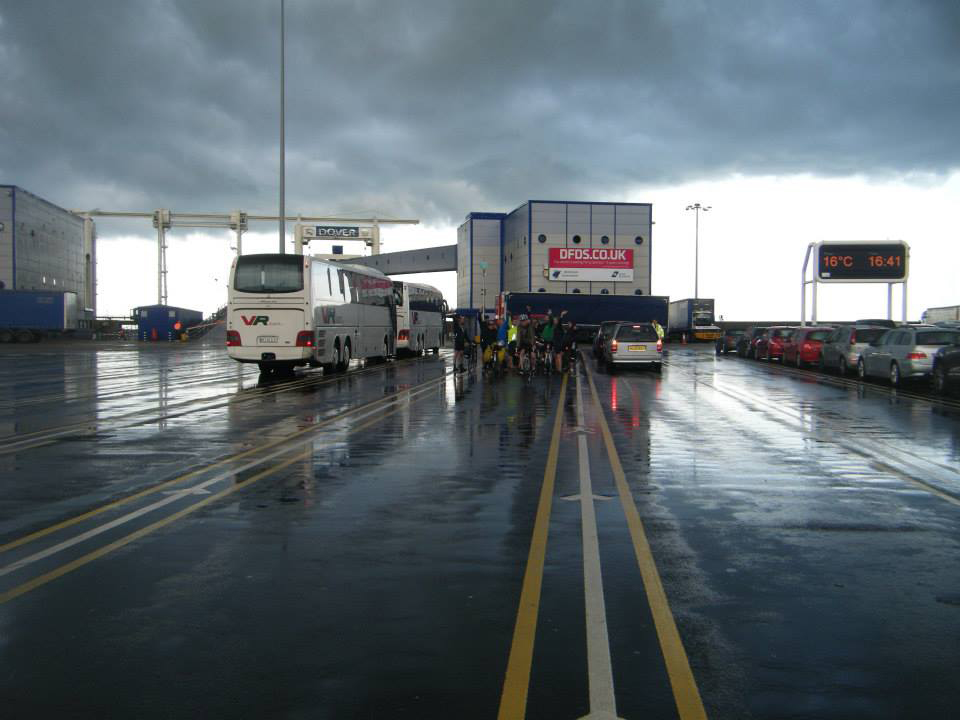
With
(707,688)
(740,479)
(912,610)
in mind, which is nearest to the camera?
(707,688)

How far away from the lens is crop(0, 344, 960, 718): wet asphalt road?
4219mm

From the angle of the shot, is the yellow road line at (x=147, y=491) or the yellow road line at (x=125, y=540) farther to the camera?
the yellow road line at (x=147, y=491)

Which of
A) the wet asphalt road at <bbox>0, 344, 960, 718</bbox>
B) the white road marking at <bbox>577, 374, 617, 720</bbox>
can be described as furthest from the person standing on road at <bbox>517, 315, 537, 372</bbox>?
the white road marking at <bbox>577, 374, 617, 720</bbox>

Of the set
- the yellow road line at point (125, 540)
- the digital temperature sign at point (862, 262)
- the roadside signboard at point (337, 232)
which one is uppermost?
the roadside signboard at point (337, 232)

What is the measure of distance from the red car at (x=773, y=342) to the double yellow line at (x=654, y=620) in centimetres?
3267

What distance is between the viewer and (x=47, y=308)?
62250 millimetres

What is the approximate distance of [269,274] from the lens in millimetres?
26844

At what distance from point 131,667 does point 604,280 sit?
6089 cm

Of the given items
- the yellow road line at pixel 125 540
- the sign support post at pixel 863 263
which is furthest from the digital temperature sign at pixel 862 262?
the yellow road line at pixel 125 540

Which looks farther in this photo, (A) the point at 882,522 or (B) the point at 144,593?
(A) the point at 882,522

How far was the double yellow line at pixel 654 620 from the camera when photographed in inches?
160

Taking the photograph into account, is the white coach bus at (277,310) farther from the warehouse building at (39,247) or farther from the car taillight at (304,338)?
the warehouse building at (39,247)

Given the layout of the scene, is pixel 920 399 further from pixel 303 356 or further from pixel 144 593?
pixel 144 593

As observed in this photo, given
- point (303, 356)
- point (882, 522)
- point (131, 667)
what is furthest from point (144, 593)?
point (303, 356)
